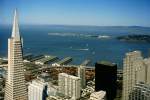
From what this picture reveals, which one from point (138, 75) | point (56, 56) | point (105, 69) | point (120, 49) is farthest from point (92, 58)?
point (138, 75)

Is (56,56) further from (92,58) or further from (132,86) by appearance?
(132,86)

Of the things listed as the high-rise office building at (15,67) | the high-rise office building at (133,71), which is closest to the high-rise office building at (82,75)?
the high-rise office building at (133,71)

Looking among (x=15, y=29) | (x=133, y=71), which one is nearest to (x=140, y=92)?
(x=133, y=71)

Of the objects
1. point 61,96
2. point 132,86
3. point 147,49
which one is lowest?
point 61,96

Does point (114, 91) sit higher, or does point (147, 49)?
point (147, 49)

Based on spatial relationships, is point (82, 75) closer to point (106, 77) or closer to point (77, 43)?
point (106, 77)

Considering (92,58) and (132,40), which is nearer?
(132,40)

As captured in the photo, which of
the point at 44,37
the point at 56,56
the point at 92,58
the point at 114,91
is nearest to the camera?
the point at 114,91
